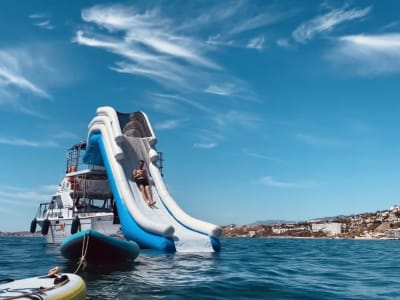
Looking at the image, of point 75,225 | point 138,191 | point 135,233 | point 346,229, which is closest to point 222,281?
point 135,233

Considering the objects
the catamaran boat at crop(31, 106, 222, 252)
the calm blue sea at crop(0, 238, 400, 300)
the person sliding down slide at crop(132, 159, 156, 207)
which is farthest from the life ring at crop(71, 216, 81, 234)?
the calm blue sea at crop(0, 238, 400, 300)

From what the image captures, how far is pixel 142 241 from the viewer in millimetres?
20812

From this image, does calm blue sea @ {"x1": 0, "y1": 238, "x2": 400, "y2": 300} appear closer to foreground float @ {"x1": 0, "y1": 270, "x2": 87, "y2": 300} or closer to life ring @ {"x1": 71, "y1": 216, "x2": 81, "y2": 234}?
foreground float @ {"x1": 0, "y1": 270, "x2": 87, "y2": 300}

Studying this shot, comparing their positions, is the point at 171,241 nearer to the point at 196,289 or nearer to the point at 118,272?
the point at 118,272

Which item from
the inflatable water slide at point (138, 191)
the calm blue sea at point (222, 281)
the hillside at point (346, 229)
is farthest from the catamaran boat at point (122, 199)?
the hillside at point (346, 229)

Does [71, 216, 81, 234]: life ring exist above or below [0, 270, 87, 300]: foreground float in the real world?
above

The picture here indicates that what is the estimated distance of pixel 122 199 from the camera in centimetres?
2294

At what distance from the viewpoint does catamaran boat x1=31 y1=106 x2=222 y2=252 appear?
822 inches

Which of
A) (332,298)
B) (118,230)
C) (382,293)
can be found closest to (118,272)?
(332,298)

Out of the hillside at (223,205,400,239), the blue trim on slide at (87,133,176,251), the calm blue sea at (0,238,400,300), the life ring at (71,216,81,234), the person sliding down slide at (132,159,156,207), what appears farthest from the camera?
the hillside at (223,205,400,239)

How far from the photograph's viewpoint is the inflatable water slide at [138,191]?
20.7m

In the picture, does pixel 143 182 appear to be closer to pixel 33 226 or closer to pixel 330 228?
pixel 33 226

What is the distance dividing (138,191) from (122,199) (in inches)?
63.6

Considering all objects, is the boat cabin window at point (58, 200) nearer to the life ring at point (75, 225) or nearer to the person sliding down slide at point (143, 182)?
the life ring at point (75, 225)
